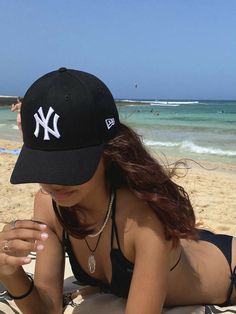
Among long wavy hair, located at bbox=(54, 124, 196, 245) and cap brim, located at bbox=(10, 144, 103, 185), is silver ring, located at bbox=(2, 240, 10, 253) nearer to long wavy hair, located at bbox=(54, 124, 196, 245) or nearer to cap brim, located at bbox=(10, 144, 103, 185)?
cap brim, located at bbox=(10, 144, 103, 185)

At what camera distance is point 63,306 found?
85.1 inches

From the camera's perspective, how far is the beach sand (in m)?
4.57

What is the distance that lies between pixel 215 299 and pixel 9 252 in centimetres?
100

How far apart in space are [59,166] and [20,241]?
0.99 ft

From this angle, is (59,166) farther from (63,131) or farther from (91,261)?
(91,261)

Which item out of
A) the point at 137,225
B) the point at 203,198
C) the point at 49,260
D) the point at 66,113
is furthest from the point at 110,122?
the point at 203,198

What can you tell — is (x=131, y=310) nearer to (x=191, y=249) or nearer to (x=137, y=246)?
(x=137, y=246)

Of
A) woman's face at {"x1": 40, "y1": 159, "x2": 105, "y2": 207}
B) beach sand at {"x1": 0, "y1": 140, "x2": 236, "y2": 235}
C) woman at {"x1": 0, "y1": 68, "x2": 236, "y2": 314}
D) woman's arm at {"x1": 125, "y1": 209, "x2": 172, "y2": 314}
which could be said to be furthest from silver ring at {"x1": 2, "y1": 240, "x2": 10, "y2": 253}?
beach sand at {"x1": 0, "y1": 140, "x2": 236, "y2": 235}

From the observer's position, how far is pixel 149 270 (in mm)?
1562

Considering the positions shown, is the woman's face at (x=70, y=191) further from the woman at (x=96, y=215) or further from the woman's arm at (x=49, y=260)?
the woman's arm at (x=49, y=260)

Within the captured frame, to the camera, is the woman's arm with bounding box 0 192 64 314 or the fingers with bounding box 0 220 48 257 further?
the woman's arm with bounding box 0 192 64 314

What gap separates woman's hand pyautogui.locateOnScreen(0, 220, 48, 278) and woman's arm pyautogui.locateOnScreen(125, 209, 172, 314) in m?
0.33

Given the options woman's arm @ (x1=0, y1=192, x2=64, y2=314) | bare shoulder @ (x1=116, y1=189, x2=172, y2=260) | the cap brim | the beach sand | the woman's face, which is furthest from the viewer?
the beach sand

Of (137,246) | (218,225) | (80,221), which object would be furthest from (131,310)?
(218,225)
